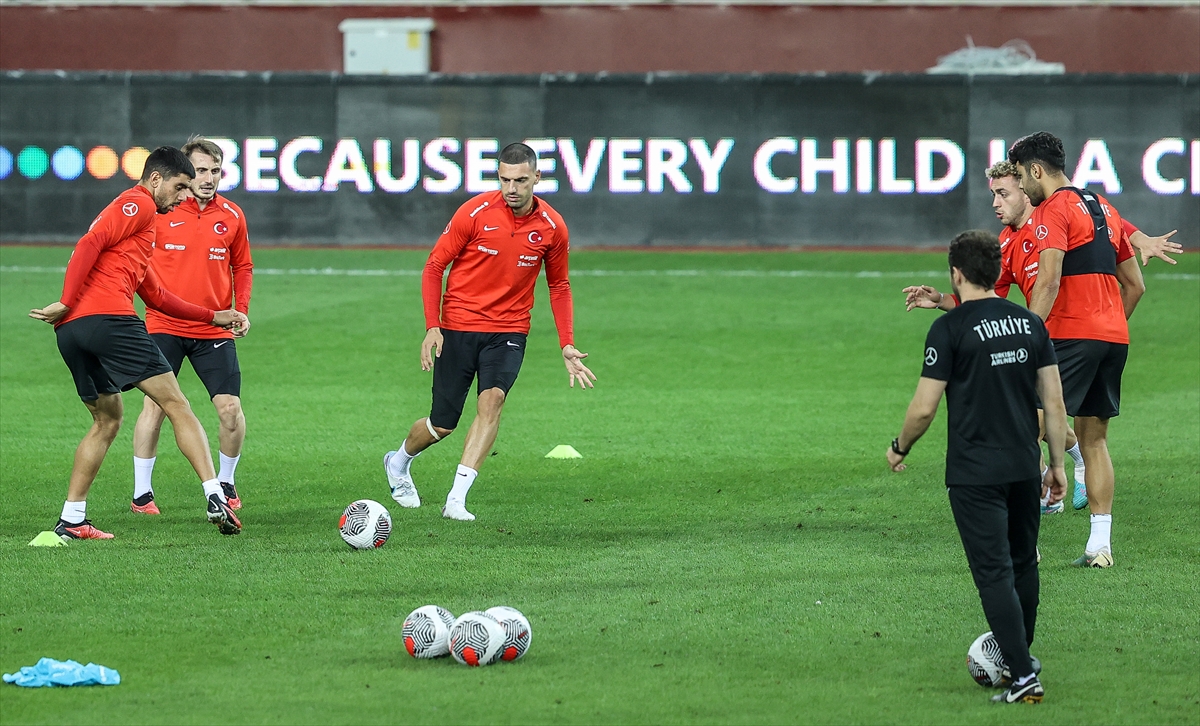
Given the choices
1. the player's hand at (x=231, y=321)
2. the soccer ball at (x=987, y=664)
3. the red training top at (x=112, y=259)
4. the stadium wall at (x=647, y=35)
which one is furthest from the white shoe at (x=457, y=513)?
the stadium wall at (x=647, y=35)

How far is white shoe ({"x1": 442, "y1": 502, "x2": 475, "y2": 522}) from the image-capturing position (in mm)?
9703

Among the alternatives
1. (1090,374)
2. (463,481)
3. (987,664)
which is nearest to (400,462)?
(463,481)

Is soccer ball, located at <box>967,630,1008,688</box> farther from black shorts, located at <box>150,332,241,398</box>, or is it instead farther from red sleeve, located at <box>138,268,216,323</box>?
black shorts, located at <box>150,332,241,398</box>

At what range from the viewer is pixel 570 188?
23.1 metres

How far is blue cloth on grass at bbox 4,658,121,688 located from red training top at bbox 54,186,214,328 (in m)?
2.91

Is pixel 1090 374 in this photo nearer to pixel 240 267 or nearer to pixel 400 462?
pixel 400 462

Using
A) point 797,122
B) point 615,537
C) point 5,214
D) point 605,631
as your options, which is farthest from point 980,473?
point 5,214

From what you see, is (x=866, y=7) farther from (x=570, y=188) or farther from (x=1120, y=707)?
(x=1120, y=707)

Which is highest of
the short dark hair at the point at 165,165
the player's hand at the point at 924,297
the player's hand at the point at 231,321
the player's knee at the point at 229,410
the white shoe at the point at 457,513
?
the short dark hair at the point at 165,165

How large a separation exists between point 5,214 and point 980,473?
20378 millimetres

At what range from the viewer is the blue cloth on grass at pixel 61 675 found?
616 cm

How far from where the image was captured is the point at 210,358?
10156 millimetres

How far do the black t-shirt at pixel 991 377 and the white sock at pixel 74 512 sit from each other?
506cm

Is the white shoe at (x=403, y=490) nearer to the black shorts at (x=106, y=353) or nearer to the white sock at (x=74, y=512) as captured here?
the black shorts at (x=106, y=353)
